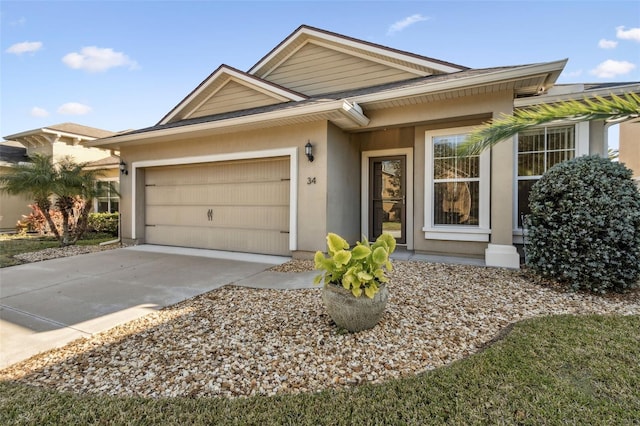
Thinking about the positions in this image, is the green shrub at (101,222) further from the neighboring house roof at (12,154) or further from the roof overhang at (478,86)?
the roof overhang at (478,86)

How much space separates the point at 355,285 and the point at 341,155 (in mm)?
4489

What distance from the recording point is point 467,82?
5238mm

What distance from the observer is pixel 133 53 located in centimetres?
912

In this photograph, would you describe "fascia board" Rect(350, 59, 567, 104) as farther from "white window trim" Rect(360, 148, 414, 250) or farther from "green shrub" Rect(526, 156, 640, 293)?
"white window trim" Rect(360, 148, 414, 250)

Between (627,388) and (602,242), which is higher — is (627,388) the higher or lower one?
the lower one

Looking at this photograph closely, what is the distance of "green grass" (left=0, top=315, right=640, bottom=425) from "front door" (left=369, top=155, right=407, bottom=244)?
536 centimetres

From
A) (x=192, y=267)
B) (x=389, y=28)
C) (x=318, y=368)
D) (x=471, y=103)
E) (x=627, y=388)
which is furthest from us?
(x=389, y=28)

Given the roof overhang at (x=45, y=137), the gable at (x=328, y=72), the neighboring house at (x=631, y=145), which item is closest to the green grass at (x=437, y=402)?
the gable at (x=328, y=72)

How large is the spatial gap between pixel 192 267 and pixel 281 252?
6.42 feet

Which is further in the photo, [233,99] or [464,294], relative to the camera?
[233,99]

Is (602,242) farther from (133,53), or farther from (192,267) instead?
(133,53)

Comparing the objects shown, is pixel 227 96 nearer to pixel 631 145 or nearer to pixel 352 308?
pixel 352 308

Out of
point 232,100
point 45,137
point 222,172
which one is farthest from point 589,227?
point 45,137

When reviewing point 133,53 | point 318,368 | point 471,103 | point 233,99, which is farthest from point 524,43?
point 133,53
